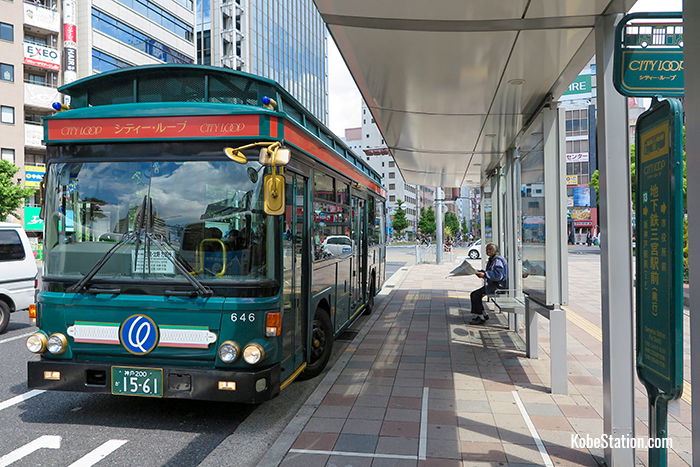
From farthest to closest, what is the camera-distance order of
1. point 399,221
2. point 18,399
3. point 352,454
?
1. point 399,221
2. point 18,399
3. point 352,454

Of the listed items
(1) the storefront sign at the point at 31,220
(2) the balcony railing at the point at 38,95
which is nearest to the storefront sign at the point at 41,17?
(2) the balcony railing at the point at 38,95

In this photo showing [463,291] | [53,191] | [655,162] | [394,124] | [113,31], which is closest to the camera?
[655,162]

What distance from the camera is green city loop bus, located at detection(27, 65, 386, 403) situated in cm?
425

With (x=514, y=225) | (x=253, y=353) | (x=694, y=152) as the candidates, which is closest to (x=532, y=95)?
(x=514, y=225)

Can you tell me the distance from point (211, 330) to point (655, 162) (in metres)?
3.36

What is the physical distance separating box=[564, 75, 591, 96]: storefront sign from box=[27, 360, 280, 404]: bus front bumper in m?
5.76

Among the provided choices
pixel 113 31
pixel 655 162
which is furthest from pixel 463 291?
pixel 113 31

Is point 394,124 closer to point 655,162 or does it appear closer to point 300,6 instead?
point 655,162

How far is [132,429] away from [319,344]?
233 centimetres

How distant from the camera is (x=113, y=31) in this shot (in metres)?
38.1

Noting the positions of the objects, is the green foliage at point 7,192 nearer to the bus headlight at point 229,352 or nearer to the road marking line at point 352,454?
the bus headlight at point 229,352

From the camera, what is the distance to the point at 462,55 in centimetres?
477

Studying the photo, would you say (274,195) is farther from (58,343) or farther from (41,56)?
(41,56)

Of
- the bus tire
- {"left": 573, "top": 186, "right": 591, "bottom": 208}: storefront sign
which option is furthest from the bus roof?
{"left": 573, "top": 186, "right": 591, "bottom": 208}: storefront sign
